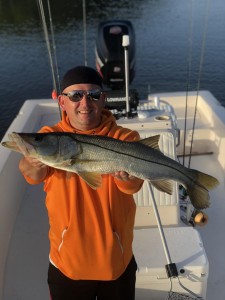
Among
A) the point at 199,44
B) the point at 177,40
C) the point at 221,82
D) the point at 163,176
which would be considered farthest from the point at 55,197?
the point at 177,40

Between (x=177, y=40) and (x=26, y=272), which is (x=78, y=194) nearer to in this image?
(x=26, y=272)

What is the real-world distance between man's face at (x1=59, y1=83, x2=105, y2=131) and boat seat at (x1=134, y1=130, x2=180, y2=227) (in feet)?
6.18

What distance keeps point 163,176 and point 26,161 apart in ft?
3.52

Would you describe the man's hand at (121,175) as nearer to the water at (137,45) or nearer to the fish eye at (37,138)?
the fish eye at (37,138)

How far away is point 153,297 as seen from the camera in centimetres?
379

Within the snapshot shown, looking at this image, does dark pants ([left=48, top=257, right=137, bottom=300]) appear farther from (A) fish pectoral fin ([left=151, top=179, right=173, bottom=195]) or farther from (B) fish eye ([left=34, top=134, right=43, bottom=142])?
(B) fish eye ([left=34, top=134, right=43, bottom=142])

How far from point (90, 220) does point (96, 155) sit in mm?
556

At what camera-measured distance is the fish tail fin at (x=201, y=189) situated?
2795 mm

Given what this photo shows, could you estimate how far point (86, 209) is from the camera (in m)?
2.71

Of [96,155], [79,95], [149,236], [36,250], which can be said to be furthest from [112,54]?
[96,155]

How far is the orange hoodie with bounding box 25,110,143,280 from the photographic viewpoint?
8.82 feet

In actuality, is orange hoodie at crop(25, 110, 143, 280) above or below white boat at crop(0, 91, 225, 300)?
above

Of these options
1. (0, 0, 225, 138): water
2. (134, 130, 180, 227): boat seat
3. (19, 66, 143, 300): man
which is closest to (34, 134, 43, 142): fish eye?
(19, 66, 143, 300): man

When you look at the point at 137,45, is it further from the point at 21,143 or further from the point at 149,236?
the point at 21,143
